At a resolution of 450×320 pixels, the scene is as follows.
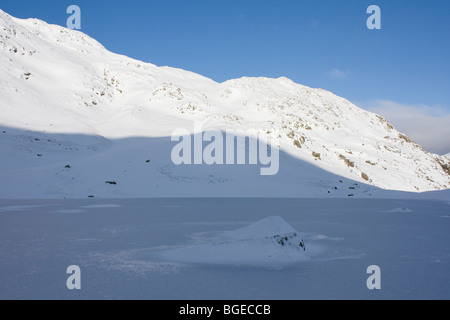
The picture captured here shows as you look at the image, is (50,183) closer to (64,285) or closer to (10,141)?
(10,141)

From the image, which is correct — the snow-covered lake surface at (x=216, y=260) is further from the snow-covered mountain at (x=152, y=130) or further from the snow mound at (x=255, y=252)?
the snow-covered mountain at (x=152, y=130)

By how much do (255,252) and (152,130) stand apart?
138 ft

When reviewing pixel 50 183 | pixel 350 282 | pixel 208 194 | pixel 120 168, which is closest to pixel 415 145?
pixel 208 194

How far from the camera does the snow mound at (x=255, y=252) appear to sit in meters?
9.15

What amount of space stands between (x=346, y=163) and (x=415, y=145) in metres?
45.0

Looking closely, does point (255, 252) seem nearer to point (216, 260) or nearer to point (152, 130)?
point (216, 260)

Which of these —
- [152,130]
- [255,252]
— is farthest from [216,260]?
[152,130]

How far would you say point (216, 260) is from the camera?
9.21 metres

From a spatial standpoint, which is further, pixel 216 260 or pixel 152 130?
pixel 152 130

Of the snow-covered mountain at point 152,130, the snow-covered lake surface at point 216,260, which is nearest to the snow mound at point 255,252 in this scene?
the snow-covered lake surface at point 216,260

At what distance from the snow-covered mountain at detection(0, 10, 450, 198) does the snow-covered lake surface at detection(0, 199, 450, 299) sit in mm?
18193

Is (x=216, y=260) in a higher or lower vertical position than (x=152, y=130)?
lower

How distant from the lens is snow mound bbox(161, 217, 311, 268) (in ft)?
30.0

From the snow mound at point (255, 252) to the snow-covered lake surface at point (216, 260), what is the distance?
3 cm
